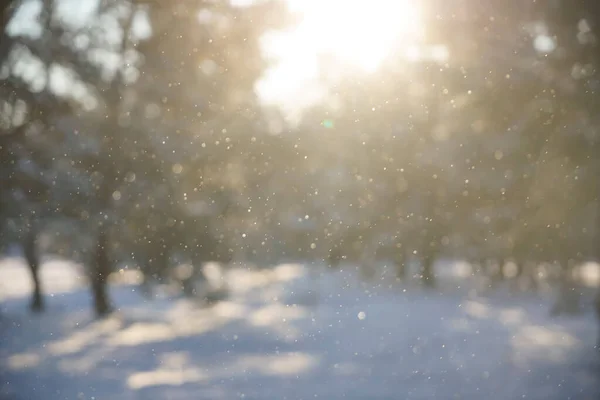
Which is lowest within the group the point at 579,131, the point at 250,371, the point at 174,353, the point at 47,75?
the point at 250,371

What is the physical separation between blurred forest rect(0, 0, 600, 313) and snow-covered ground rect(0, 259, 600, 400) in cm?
121

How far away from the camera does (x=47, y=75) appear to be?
5.81 metres

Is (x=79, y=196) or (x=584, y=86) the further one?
(x=79, y=196)

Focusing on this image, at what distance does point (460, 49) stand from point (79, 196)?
6.36m

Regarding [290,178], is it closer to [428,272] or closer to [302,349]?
[302,349]

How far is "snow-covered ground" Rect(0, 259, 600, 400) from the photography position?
21.6 ft

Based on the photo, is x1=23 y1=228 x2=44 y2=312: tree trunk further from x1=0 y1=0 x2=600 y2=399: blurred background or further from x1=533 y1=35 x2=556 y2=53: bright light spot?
x1=533 y1=35 x2=556 y2=53: bright light spot

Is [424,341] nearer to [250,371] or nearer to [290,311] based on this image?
[250,371]

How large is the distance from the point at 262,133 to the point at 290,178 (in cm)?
345

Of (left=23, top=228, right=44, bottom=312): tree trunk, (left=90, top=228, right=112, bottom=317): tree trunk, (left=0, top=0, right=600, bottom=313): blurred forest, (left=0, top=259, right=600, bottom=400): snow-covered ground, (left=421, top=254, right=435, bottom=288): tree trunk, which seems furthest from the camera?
(left=421, top=254, right=435, bottom=288): tree trunk

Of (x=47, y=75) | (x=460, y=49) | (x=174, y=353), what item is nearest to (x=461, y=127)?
(x=460, y=49)

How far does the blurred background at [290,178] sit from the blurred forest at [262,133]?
3cm

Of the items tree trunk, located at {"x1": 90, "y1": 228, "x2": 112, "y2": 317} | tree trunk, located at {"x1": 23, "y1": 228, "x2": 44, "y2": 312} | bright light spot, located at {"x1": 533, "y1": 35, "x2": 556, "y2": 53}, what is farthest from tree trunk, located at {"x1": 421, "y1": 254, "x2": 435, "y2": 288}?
bright light spot, located at {"x1": 533, "y1": 35, "x2": 556, "y2": 53}

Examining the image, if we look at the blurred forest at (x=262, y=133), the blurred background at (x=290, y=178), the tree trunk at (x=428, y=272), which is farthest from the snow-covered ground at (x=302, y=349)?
the blurred forest at (x=262, y=133)
